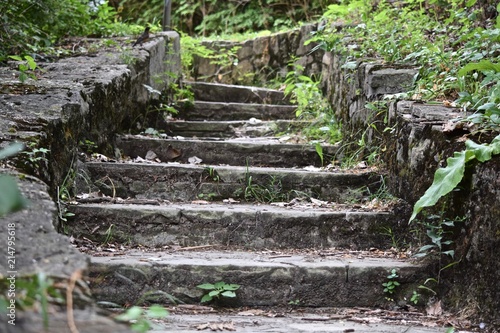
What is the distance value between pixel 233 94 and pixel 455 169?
4405 millimetres

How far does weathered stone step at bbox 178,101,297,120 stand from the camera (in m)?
5.75

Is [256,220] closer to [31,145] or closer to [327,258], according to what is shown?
[327,258]

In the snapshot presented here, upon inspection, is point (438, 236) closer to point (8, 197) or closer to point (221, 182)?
point (221, 182)

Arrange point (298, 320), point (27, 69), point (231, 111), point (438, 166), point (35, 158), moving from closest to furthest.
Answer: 1. point (298, 320)
2. point (35, 158)
3. point (438, 166)
4. point (27, 69)
5. point (231, 111)

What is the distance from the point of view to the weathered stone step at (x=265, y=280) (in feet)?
8.52

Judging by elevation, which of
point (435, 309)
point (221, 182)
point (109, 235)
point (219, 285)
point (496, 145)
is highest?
point (496, 145)

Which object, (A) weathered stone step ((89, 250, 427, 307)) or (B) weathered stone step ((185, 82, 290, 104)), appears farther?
(B) weathered stone step ((185, 82, 290, 104))

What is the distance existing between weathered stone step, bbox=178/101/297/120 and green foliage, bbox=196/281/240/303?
3.29 meters

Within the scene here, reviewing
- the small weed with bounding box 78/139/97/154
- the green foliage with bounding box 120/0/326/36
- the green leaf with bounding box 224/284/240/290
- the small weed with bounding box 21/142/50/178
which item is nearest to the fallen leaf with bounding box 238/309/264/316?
the green leaf with bounding box 224/284/240/290

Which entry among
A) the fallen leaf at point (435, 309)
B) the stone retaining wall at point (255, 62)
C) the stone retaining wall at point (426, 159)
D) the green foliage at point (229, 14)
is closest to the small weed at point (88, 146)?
the stone retaining wall at point (426, 159)

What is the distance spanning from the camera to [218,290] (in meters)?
2.61

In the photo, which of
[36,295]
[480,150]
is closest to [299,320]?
[480,150]

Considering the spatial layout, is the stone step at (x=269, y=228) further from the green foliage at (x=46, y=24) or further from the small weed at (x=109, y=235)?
the green foliage at (x=46, y=24)

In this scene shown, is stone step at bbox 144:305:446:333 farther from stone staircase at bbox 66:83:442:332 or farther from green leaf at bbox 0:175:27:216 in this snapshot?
green leaf at bbox 0:175:27:216
